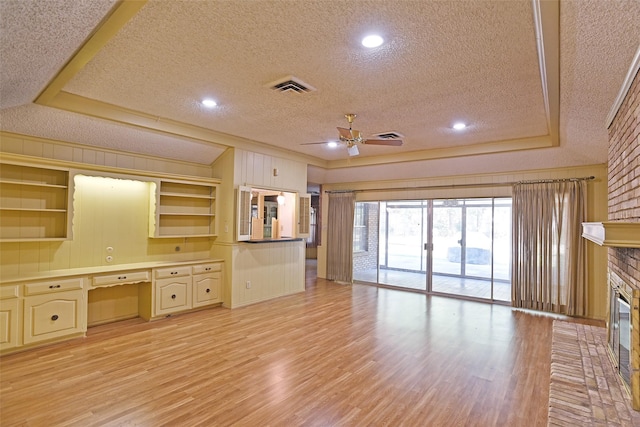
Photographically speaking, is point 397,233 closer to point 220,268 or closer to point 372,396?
point 220,268

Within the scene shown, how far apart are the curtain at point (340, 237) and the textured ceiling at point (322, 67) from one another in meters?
3.37

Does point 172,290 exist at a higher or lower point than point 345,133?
lower

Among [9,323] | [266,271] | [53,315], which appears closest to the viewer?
[9,323]

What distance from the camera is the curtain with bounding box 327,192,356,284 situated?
8.05 metres

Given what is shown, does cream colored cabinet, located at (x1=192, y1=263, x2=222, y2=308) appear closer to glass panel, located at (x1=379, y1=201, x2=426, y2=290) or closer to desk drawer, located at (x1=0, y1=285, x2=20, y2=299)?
desk drawer, located at (x1=0, y1=285, x2=20, y2=299)

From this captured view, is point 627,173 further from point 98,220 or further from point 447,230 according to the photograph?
point 98,220

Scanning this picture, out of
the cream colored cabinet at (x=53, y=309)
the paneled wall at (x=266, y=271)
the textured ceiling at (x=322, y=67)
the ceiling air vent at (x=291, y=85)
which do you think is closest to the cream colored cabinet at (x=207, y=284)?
the paneled wall at (x=266, y=271)

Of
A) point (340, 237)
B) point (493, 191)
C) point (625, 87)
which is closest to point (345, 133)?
point (625, 87)

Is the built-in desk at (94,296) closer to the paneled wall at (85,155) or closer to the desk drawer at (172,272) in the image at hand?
the desk drawer at (172,272)

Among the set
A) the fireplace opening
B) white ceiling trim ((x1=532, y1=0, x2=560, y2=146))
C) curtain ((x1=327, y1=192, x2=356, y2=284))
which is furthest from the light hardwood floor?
curtain ((x1=327, y1=192, x2=356, y2=284))

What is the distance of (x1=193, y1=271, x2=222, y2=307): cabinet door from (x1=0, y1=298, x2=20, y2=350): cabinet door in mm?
2111

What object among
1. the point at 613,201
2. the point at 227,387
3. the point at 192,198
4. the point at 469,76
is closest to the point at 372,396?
the point at 227,387

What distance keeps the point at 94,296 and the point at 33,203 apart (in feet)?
4.69

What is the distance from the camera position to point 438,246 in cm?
720
